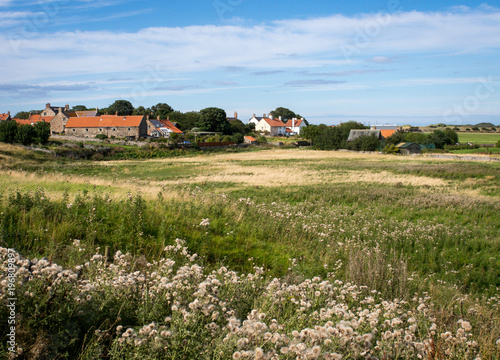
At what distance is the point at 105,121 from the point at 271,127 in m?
76.2

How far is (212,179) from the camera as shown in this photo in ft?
105

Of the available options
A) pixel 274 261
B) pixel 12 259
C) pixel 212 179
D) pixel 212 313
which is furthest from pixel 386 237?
pixel 212 179

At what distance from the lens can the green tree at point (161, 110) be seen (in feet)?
431

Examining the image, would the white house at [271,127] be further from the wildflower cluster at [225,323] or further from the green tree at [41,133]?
the wildflower cluster at [225,323]

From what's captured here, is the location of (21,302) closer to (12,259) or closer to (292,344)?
(12,259)

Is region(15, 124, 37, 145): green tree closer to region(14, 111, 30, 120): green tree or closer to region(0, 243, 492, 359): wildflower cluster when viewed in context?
region(0, 243, 492, 359): wildflower cluster

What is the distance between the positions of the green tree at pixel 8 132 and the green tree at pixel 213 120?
58.2 meters

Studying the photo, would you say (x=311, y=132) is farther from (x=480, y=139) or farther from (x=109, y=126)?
(x=109, y=126)

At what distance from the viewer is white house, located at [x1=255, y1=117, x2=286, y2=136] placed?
5896 inches

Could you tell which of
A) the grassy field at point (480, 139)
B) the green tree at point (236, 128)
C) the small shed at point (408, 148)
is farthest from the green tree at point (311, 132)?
the grassy field at point (480, 139)

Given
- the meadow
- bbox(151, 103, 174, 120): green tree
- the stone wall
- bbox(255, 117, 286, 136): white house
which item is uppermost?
bbox(151, 103, 174, 120): green tree

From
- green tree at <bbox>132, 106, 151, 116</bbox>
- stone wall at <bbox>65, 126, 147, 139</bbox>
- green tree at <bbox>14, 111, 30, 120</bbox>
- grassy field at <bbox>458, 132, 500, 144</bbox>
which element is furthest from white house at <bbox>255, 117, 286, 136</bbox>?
green tree at <bbox>14, 111, 30, 120</bbox>

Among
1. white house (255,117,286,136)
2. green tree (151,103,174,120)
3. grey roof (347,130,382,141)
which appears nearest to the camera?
grey roof (347,130,382,141)

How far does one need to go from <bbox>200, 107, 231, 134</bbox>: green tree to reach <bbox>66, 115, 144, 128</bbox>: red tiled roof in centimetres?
2586
